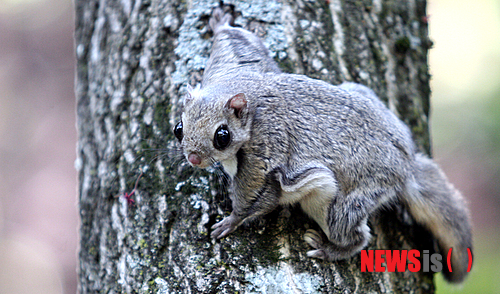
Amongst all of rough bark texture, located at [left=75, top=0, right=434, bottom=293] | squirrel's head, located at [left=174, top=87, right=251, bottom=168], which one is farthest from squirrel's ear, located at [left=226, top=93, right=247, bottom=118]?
rough bark texture, located at [left=75, top=0, right=434, bottom=293]

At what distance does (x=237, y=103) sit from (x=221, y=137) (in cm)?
22

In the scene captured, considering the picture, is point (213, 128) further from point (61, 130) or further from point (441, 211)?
point (61, 130)

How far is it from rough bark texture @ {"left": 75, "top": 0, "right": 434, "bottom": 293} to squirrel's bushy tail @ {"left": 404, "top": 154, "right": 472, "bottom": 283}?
13 centimetres

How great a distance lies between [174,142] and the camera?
2631 mm

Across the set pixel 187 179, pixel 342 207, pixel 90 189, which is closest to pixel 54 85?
pixel 90 189

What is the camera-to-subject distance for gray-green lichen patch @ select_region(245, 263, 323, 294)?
7.38 feet

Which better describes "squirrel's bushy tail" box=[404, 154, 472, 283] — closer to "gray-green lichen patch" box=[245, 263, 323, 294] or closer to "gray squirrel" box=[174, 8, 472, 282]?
"gray squirrel" box=[174, 8, 472, 282]

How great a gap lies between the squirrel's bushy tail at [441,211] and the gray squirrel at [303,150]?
218 millimetres

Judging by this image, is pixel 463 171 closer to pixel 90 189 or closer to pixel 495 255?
pixel 495 255

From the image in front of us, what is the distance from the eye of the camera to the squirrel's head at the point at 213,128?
226 centimetres

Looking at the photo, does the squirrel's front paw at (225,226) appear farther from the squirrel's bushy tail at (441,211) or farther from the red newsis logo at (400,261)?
the squirrel's bushy tail at (441,211)

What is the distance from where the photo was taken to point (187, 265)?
2309 mm

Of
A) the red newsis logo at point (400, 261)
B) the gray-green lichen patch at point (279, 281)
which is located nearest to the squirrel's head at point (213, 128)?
the gray-green lichen patch at point (279, 281)

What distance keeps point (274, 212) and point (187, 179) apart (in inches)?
23.2
